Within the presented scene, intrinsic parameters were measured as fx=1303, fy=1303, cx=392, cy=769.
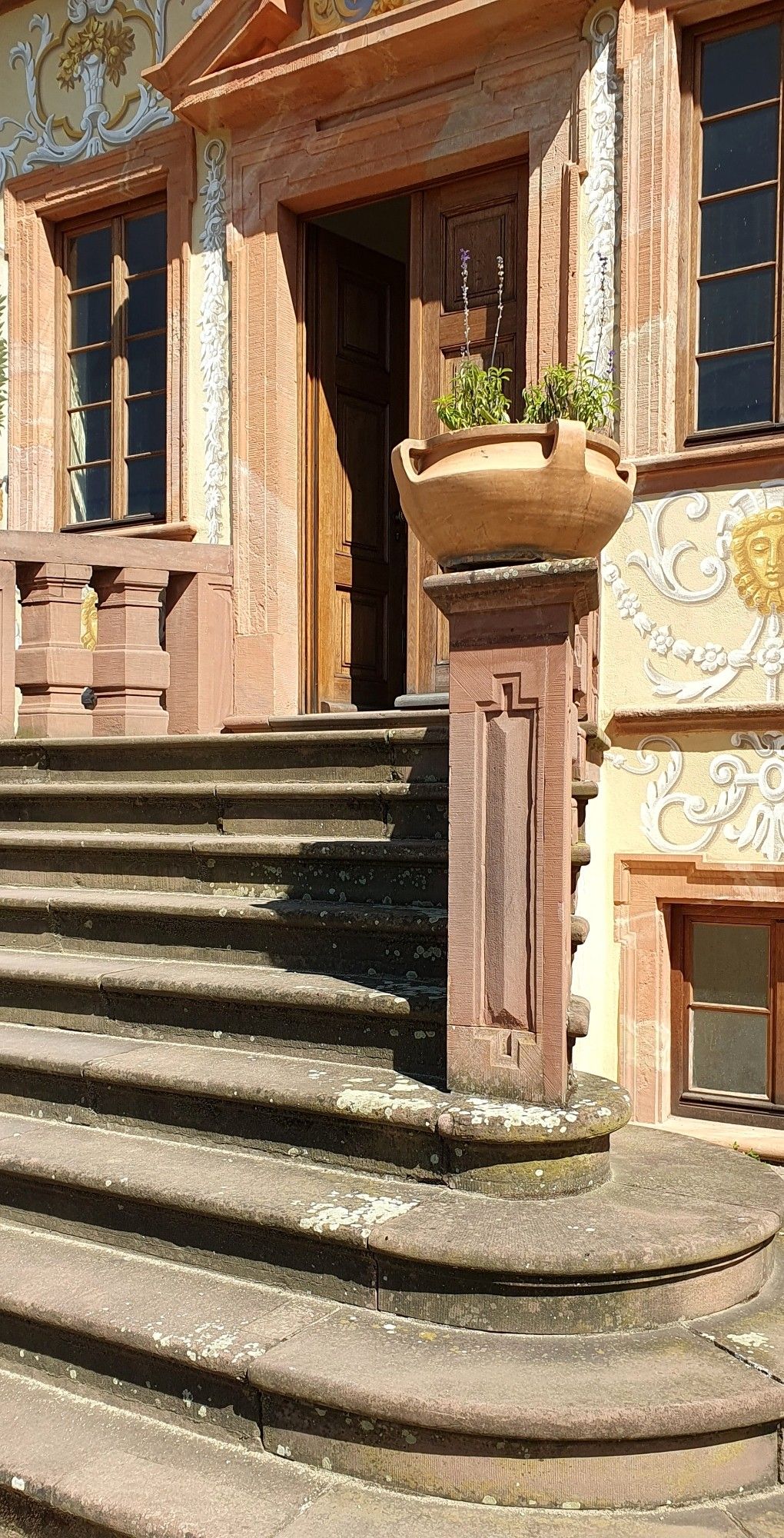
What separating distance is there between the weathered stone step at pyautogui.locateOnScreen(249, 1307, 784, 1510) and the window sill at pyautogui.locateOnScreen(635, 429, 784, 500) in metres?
3.60

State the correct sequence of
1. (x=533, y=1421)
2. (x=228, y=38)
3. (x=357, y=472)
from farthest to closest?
(x=357, y=472) → (x=228, y=38) → (x=533, y=1421)

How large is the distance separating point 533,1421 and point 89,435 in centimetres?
676

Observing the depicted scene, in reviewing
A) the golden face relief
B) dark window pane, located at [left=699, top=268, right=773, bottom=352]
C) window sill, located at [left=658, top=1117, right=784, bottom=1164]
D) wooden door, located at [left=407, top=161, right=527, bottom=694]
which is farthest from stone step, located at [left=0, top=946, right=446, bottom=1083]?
dark window pane, located at [left=699, top=268, right=773, bottom=352]

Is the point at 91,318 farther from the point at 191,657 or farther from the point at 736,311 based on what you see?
the point at 736,311

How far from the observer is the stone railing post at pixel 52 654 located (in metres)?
5.34

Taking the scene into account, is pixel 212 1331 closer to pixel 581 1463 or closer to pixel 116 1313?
pixel 116 1313

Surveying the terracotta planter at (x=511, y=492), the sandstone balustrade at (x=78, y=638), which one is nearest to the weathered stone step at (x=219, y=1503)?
the terracotta planter at (x=511, y=492)

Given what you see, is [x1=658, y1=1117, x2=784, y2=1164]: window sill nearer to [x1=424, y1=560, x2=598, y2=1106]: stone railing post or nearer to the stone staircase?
the stone staircase

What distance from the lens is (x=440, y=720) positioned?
4.99 meters

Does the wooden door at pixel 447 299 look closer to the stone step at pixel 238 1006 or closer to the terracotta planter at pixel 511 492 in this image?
the stone step at pixel 238 1006

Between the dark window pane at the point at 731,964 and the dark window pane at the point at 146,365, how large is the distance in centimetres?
435

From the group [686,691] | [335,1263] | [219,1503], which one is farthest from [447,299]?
[219,1503]

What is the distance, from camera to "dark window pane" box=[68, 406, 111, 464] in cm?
765

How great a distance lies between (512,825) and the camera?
2.70 meters
